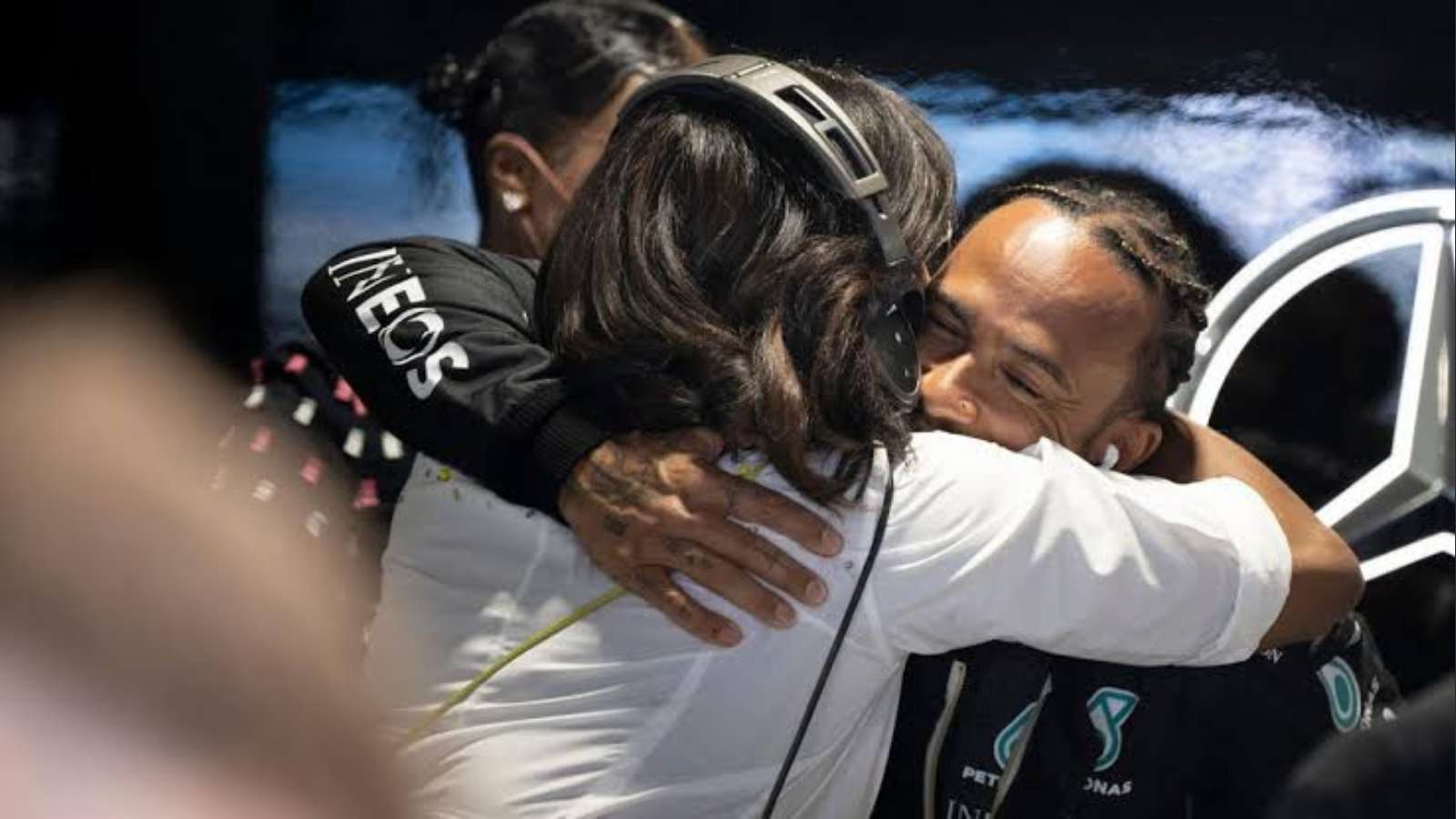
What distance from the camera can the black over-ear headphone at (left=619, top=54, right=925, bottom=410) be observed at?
1.06 metres

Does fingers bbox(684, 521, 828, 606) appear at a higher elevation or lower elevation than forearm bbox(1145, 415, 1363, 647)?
higher

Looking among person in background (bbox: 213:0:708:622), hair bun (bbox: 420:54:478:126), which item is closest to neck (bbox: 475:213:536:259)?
person in background (bbox: 213:0:708:622)

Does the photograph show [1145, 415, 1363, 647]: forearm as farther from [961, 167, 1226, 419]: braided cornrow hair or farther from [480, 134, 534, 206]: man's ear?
[480, 134, 534, 206]: man's ear

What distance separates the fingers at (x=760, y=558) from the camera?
1036 millimetres

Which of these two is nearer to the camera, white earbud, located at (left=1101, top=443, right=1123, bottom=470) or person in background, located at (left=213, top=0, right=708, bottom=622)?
white earbud, located at (left=1101, top=443, right=1123, bottom=470)

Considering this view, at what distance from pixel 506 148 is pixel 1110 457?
0.68 metres

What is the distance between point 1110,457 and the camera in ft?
4.23

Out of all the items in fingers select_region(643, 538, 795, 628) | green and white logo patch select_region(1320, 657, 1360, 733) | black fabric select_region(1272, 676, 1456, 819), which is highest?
black fabric select_region(1272, 676, 1456, 819)

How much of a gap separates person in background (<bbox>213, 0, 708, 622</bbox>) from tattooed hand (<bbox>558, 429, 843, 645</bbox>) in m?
0.56

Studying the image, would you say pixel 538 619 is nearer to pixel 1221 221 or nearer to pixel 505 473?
pixel 505 473

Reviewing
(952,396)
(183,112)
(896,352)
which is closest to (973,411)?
(952,396)

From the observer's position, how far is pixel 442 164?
5.76ft

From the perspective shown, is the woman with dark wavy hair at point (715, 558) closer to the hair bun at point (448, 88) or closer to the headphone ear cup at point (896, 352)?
the headphone ear cup at point (896, 352)

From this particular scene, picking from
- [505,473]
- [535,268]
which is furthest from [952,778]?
[535,268]
